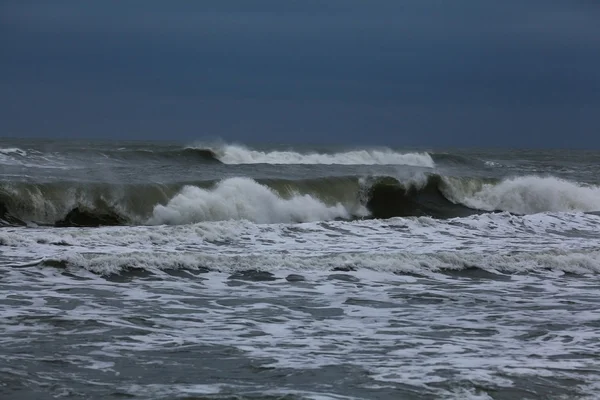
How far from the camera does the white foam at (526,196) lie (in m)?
24.8

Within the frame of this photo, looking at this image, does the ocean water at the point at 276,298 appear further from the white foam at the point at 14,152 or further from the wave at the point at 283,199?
the white foam at the point at 14,152

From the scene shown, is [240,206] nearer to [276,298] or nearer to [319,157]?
[276,298]

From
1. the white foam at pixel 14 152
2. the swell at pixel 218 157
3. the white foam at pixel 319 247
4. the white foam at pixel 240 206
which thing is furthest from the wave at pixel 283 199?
the white foam at pixel 14 152

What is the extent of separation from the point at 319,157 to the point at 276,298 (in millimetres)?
29133

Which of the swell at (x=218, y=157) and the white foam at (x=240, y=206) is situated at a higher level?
the swell at (x=218, y=157)

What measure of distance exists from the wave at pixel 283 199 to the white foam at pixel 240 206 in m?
0.02

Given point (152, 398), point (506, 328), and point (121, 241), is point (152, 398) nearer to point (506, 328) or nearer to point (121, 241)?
point (506, 328)

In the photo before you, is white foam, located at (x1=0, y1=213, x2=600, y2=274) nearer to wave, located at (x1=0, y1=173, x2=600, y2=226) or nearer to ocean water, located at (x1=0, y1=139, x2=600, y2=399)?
ocean water, located at (x1=0, y1=139, x2=600, y2=399)

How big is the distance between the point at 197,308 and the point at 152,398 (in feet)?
10.6

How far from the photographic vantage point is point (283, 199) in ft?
67.3

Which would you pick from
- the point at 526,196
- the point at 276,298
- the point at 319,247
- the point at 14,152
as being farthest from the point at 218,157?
the point at 276,298

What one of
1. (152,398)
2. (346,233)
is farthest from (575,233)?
(152,398)

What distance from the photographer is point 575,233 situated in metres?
17.3

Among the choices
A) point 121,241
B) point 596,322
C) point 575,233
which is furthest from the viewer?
point 575,233
